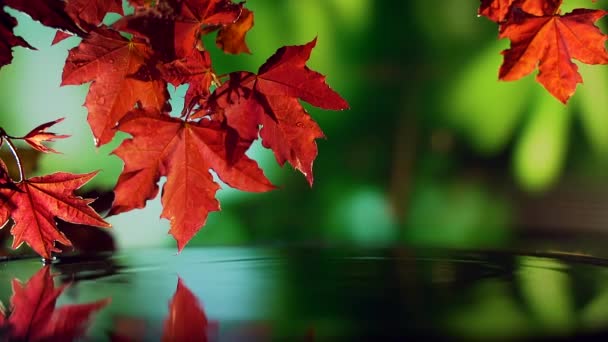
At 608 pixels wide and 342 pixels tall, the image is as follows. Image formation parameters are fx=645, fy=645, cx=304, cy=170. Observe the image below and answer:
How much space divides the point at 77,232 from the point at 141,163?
0.74 m

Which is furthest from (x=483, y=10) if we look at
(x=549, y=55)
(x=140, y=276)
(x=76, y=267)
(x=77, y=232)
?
(x=77, y=232)

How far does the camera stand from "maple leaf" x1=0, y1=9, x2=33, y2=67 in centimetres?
45

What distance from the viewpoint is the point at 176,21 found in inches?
16.8

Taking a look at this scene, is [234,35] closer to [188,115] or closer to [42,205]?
Result: [188,115]

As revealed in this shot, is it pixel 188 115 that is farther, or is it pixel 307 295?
pixel 307 295

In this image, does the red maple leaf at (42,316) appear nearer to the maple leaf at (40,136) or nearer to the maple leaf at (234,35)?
the maple leaf at (40,136)

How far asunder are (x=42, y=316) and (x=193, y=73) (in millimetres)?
219

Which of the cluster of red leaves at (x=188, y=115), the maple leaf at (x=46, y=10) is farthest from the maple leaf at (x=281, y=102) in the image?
the maple leaf at (x=46, y=10)

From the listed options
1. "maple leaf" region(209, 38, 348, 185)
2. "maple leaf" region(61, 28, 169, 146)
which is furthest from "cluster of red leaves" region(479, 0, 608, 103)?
"maple leaf" region(61, 28, 169, 146)

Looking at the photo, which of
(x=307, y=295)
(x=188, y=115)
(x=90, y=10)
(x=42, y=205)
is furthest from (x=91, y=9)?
(x=307, y=295)

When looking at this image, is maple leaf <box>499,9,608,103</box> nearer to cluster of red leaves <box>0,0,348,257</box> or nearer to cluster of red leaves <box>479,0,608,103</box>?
cluster of red leaves <box>479,0,608,103</box>

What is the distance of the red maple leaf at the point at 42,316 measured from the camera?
1.38 ft

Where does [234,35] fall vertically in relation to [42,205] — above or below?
above

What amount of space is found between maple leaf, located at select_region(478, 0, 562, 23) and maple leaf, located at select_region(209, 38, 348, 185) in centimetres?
16
